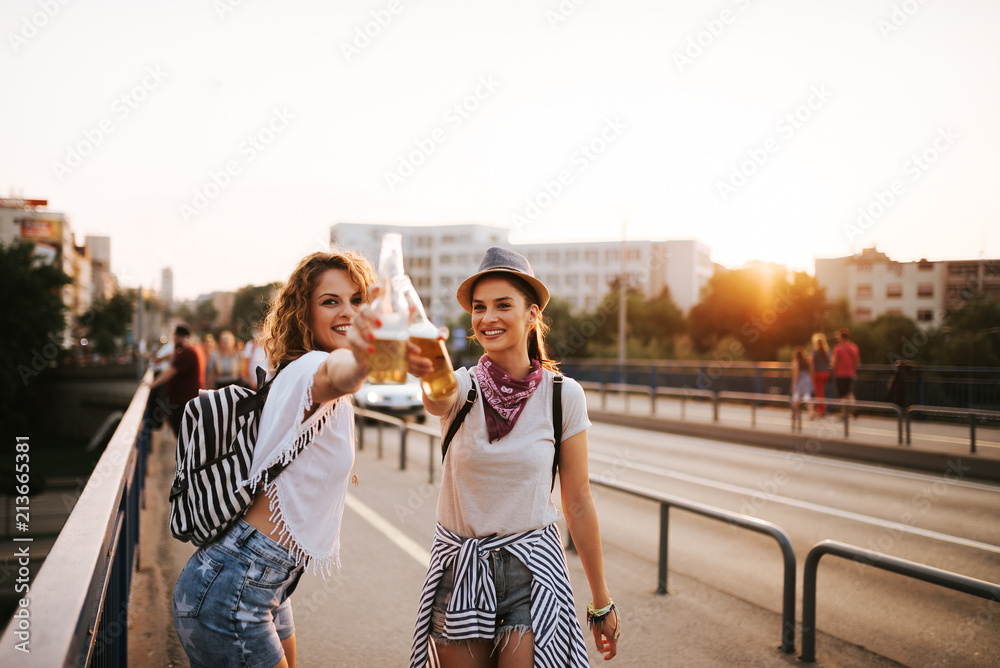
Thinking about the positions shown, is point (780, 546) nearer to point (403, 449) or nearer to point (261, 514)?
point (261, 514)

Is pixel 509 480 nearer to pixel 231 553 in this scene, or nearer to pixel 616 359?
pixel 231 553

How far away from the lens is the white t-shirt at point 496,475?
2166 mm

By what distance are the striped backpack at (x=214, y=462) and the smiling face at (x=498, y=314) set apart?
0.66 meters

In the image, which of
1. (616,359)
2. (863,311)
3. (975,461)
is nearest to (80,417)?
(616,359)

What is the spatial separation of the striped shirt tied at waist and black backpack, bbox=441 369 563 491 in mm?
214

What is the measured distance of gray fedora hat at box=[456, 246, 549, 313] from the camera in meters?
2.25

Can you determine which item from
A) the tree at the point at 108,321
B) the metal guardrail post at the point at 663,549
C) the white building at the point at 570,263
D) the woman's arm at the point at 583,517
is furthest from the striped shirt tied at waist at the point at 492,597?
the tree at the point at 108,321

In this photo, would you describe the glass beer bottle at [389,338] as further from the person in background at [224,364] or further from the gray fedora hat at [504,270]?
the person in background at [224,364]

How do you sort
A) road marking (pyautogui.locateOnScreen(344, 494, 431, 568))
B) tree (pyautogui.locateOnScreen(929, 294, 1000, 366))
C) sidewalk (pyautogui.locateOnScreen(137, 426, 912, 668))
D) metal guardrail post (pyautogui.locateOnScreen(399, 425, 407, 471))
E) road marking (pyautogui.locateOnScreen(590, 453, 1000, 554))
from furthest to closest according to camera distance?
tree (pyautogui.locateOnScreen(929, 294, 1000, 366)) < metal guardrail post (pyautogui.locateOnScreen(399, 425, 407, 471)) < road marking (pyautogui.locateOnScreen(590, 453, 1000, 554)) < road marking (pyautogui.locateOnScreen(344, 494, 431, 568)) < sidewalk (pyautogui.locateOnScreen(137, 426, 912, 668))

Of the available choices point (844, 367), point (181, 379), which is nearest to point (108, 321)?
point (181, 379)

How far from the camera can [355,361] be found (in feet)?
5.07

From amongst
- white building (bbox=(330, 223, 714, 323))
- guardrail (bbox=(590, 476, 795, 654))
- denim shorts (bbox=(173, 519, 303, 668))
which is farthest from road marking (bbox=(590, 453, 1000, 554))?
white building (bbox=(330, 223, 714, 323))

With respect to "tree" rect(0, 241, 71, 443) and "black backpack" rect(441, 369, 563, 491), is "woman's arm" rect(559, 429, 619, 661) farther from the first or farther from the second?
"tree" rect(0, 241, 71, 443)

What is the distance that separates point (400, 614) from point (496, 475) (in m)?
2.80
